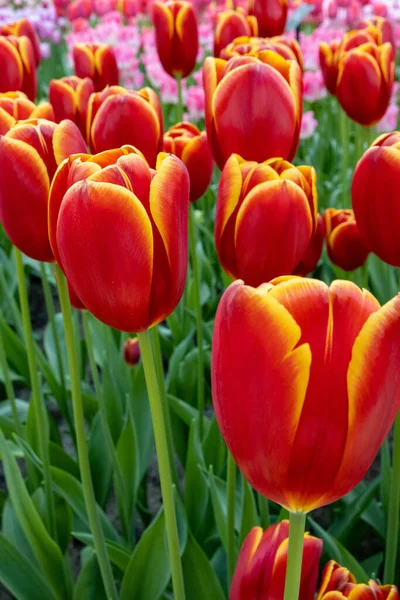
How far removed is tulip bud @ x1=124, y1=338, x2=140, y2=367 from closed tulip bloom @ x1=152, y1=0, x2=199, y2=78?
1.69 ft

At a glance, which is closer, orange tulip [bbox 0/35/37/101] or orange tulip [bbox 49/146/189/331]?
orange tulip [bbox 49/146/189/331]

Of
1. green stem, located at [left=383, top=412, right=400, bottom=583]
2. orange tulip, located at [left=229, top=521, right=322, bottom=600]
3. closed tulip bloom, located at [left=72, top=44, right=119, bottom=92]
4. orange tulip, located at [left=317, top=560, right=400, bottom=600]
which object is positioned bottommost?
green stem, located at [left=383, top=412, right=400, bottom=583]

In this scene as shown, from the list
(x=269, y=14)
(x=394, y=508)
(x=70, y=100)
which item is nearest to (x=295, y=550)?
(x=394, y=508)

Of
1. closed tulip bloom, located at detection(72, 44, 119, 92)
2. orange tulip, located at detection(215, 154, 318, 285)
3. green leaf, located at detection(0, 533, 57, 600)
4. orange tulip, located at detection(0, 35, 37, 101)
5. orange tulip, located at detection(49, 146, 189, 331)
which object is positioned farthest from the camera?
closed tulip bloom, located at detection(72, 44, 119, 92)

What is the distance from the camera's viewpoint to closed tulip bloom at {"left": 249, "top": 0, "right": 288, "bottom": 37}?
154 centimetres

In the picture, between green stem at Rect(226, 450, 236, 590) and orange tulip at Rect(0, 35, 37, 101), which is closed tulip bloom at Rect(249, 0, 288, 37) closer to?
orange tulip at Rect(0, 35, 37, 101)

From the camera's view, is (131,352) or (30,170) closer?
(30,170)

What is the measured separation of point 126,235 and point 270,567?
27 centimetres

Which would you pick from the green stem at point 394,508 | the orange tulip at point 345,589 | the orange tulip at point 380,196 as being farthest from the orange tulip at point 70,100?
the orange tulip at point 345,589

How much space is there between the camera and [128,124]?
0.75 m

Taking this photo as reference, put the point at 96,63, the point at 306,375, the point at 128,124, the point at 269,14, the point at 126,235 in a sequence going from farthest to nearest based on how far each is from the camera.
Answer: the point at 269,14
the point at 96,63
the point at 128,124
the point at 126,235
the point at 306,375

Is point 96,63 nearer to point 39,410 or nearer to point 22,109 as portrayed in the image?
point 22,109

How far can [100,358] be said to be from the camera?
1516mm

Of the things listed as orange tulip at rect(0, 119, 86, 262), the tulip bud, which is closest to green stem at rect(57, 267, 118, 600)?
orange tulip at rect(0, 119, 86, 262)
